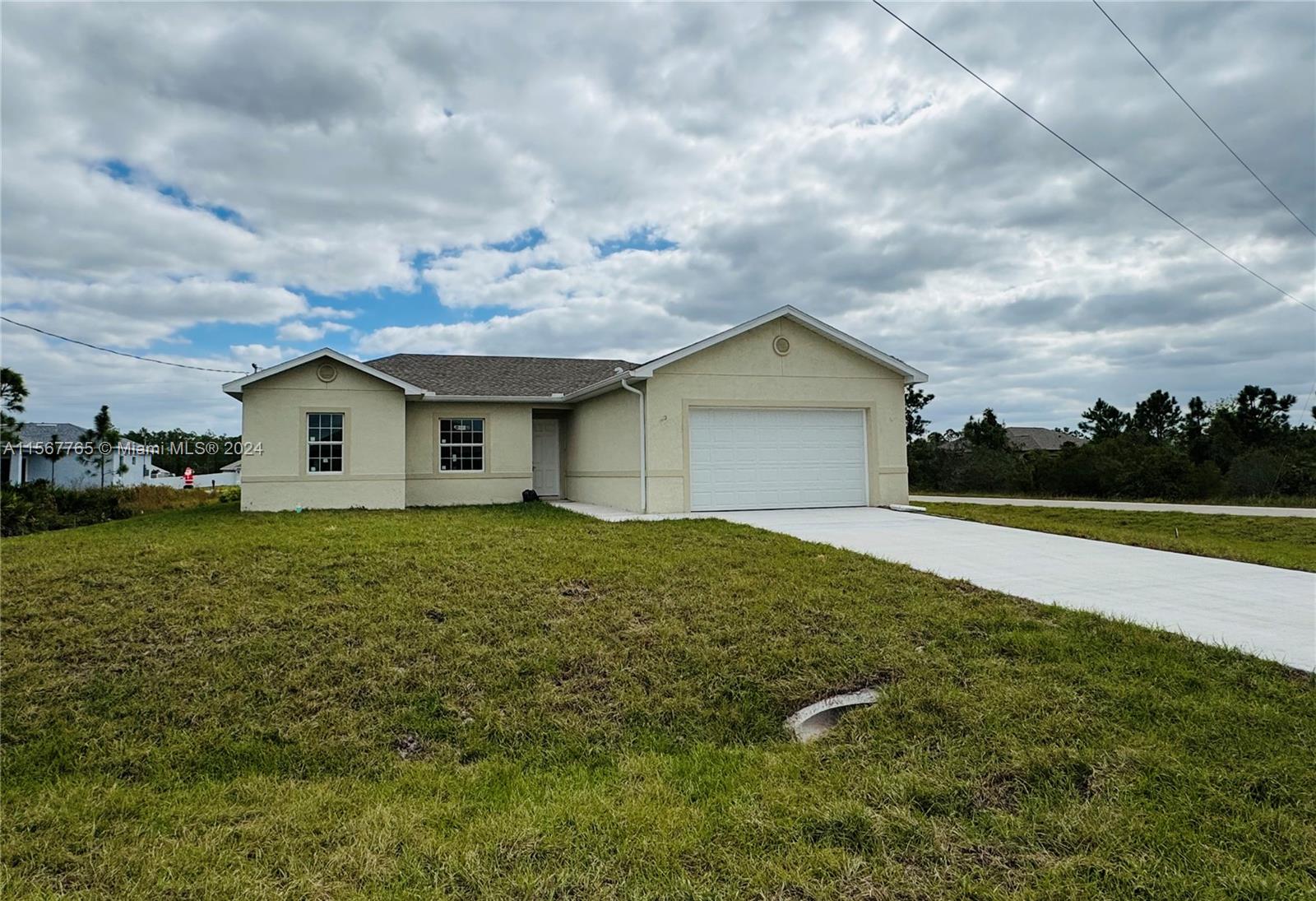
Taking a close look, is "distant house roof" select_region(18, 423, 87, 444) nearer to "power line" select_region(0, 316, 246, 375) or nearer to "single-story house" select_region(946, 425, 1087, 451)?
"power line" select_region(0, 316, 246, 375)

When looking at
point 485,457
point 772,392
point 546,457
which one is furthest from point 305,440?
point 772,392

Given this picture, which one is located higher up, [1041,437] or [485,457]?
[1041,437]

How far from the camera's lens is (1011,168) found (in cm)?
1152

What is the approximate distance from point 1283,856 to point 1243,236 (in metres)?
14.0

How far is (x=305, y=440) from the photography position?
49.6ft

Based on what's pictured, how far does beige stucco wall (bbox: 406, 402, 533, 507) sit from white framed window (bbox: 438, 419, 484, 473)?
0.11 metres

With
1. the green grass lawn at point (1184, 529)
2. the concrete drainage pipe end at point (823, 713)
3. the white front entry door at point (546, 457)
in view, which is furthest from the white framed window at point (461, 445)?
the concrete drainage pipe end at point (823, 713)

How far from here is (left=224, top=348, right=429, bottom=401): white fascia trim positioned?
1425 cm

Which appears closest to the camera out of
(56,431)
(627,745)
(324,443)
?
(627,745)

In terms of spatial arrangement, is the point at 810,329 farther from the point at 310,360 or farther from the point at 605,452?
the point at 310,360

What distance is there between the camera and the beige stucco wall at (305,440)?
48.3ft

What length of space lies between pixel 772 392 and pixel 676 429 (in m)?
2.16

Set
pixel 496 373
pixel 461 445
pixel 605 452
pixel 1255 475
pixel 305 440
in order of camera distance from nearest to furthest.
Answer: pixel 305 440, pixel 605 452, pixel 461 445, pixel 496 373, pixel 1255 475

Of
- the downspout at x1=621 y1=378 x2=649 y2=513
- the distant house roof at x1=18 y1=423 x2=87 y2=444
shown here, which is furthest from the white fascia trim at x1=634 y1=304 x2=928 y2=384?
the distant house roof at x1=18 y1=423 x2=87 y2=444
